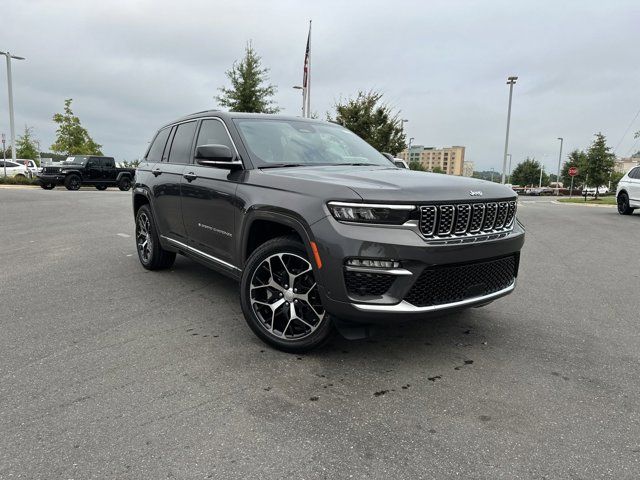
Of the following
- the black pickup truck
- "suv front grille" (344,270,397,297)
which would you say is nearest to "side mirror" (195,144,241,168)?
"suv front grille" (344,270,397,297)

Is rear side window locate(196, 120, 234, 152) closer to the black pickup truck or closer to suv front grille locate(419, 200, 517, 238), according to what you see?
suv front grille locate(419, 200, 517, 238)

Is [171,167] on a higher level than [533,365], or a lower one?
higher

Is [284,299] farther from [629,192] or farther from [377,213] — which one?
[629,192]

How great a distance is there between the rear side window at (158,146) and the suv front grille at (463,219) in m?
3.84

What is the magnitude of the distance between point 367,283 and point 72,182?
26108 mm

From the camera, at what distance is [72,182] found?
25.3 meters

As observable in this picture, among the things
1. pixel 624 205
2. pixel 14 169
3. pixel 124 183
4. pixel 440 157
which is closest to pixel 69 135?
pixel 14 169

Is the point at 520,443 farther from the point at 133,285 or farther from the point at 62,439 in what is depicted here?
the point at 133,285

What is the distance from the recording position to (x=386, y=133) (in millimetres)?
26969

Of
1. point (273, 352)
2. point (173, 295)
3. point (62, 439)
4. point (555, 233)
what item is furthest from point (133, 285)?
point (555, 233)

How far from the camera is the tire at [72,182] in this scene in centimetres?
2512

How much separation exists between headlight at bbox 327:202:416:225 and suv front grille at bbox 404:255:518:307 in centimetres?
38

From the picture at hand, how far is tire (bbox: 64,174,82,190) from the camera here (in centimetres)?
2512

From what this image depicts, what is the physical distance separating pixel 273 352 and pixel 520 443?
1.76 metres
